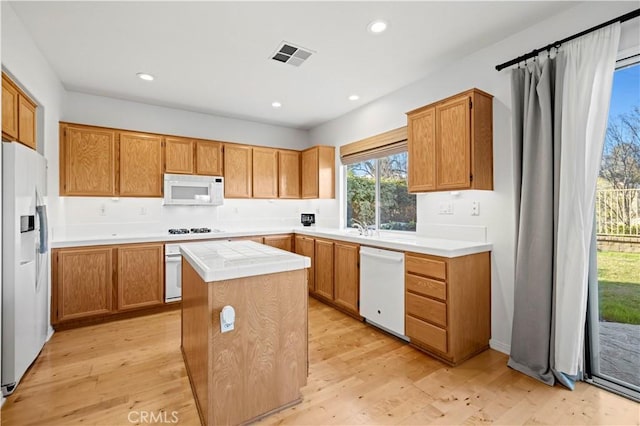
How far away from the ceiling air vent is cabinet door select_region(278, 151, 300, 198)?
2054 millimetres

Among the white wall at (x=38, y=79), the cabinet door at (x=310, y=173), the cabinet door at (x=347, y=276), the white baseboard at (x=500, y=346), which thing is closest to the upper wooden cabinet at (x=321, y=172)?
the cabinet door at (x=310, y=173)

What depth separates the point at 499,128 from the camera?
2.60m

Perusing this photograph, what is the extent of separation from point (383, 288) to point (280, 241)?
1.94 m

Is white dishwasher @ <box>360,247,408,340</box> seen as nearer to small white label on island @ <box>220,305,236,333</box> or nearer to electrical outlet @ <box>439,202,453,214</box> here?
electrical outlet @ <box>439,202,453,214</box>

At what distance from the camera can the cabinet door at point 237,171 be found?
4.43m

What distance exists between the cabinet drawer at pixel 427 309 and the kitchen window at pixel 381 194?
42.6 inches

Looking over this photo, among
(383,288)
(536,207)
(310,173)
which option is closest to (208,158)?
(310,173)

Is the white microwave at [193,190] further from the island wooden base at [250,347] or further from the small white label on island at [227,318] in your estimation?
the small white label on island at [227,318]

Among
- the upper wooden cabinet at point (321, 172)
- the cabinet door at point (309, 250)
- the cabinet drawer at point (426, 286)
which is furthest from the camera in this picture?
the upper wooden cabinet at point (321, 172)

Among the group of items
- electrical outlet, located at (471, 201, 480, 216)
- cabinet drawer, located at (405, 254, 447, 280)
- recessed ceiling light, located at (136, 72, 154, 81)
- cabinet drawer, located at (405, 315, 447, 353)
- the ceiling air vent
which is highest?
the ceiling air vent

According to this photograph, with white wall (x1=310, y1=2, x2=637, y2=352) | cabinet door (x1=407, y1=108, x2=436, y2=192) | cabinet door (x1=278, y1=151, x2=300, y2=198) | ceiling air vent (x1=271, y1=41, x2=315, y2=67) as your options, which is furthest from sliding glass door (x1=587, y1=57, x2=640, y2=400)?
cabinet door (x1=278, y1=151, x2=300, y2=198)

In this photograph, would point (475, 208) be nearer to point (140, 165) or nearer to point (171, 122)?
point (140, 165)

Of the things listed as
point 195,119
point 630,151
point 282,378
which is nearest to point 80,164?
point 195,119

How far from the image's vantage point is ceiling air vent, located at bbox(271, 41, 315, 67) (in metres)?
2.65
